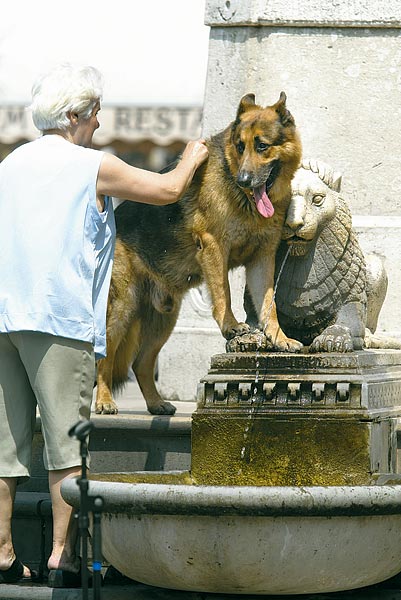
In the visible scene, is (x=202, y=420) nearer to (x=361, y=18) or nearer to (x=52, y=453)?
(x=52, y=453)

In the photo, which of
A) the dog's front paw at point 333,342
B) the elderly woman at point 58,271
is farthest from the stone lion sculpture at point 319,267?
the elderly woman at point 58,271

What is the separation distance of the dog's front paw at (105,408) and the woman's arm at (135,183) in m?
1.78

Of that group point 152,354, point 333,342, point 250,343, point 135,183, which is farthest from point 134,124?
point 135,183

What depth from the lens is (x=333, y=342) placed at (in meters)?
4.96

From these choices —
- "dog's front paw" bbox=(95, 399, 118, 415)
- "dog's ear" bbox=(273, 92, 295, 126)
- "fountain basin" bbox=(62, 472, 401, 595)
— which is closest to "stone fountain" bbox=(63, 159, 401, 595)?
"fountain basin" bbox=(62, 472, 401, 595)

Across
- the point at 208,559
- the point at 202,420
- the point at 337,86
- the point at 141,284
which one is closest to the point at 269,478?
the point at 202,420

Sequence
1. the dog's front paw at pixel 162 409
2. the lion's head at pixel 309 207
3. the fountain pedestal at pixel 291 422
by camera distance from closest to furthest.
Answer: the fountain pedestal at pixel 291 422
the lion's head at pixel 309 207
the dog's front paw at pixel 162 409

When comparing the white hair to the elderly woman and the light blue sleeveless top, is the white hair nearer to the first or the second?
the elderly woman

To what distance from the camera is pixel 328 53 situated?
22.5ft

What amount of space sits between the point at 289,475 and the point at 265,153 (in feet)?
4.53

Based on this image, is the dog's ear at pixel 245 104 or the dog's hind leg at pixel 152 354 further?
the dog's hind leg at pixel 152 354

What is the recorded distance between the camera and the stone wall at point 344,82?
675 centimetres

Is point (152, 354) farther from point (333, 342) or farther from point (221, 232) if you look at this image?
point (333, 342)

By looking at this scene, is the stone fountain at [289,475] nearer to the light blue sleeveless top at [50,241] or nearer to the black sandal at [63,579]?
the black sandal at [63,579]
